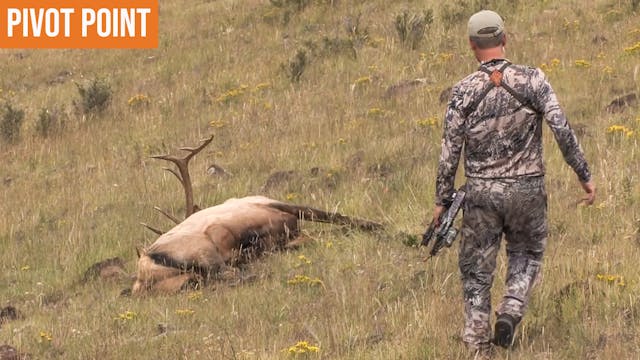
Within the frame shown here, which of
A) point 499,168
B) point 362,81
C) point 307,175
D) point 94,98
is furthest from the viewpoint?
point 94,98

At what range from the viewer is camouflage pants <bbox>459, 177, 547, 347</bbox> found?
4863 mm

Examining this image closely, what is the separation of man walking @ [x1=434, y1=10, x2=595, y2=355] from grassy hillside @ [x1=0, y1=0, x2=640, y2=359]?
288 mm

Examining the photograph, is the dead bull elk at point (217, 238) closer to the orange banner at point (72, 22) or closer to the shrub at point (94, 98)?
the shrub at point (94, 98)

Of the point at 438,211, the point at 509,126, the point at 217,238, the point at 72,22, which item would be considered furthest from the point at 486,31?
the point at 72,22

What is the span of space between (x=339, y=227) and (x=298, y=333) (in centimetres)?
224

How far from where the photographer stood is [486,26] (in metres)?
4.84

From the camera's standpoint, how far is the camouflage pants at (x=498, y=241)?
486cm

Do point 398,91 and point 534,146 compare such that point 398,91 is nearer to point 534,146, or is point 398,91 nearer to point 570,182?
point 570,182

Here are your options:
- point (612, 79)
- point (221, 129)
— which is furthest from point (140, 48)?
point (612, 79)

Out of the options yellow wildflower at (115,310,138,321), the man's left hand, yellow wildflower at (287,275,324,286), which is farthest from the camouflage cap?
Result: yellow wildflower at (115,310,138,321)

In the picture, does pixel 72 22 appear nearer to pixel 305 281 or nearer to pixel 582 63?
pixel 582 63

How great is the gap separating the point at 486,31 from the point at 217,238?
330cm

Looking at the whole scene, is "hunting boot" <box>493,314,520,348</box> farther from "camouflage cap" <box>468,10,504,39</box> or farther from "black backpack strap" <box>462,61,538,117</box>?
"camouflage cap" <box>468,10,504,39</box>

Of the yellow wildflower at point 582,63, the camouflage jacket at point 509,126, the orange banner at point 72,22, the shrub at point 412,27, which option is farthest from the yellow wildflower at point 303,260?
the orange banner at point 72,22
